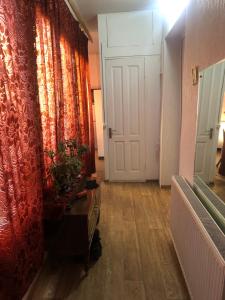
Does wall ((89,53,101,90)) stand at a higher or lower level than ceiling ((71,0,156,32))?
lower

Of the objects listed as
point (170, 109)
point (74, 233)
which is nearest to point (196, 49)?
point (170, 109)

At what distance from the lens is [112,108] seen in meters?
3.42

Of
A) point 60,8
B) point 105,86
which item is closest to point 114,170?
point 105,86

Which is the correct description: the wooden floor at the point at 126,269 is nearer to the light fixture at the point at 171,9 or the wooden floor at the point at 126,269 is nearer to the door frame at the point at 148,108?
the door frame at the point at 148,108

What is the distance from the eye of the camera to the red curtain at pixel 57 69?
1705mm

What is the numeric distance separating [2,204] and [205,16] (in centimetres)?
176

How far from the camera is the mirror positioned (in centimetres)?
128

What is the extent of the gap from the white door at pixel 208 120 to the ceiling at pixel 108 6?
2.06m

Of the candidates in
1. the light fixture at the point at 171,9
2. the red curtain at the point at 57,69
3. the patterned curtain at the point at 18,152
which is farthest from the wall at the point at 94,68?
the patterned curtain at the point at 18,152

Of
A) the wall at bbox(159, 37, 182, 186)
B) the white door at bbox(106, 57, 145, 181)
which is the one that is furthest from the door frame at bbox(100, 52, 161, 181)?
the wall at bbox(159, 37, 182, 186)

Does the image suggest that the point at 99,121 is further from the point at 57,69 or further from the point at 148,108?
the point at 57,69

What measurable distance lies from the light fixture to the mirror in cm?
104

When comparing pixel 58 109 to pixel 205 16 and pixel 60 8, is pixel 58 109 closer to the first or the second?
pixel 60 8

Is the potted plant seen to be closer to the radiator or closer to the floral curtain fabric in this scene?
the floral curtain fabric
